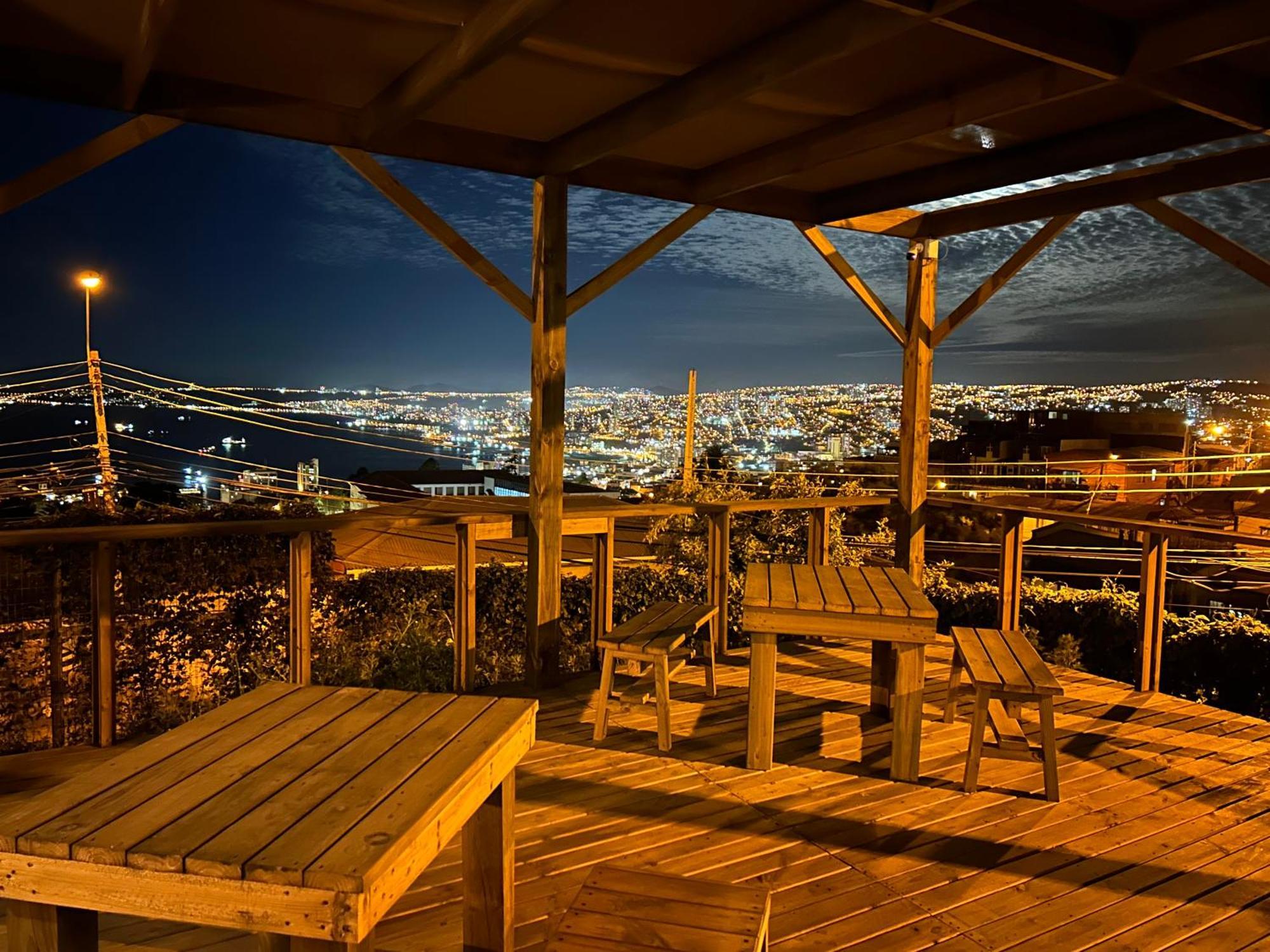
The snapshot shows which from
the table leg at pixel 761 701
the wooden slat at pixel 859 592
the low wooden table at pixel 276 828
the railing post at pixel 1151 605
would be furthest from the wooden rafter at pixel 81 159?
the railing post at pixel 1151 605

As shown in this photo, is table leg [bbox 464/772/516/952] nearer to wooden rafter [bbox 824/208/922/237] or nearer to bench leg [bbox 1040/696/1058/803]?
bench leg [bbox 1040/696/1058/803]

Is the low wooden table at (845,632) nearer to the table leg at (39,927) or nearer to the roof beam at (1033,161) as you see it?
the roof beam at (1033,161)

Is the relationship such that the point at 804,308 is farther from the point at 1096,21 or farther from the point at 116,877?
the point at 116,877

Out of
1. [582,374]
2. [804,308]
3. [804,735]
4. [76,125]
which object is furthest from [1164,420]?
[76,125]

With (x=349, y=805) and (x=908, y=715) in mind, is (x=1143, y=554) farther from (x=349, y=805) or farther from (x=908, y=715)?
(x=349, y=805)

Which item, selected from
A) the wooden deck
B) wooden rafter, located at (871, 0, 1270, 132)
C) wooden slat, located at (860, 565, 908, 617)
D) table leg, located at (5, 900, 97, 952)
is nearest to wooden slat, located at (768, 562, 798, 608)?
wooden slat, located at (860, 565, 908, 617)

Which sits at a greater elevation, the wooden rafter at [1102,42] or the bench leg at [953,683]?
the wooden rafter at [1102,42]

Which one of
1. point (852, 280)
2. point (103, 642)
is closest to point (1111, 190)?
point (852, 280)
